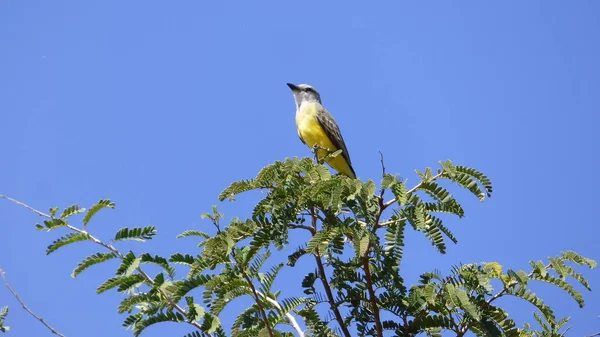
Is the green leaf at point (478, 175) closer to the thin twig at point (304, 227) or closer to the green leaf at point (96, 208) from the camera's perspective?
the thin twig at point (304, 227)

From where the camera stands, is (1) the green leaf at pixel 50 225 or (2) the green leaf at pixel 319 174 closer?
(1) the green leaf at pixel 50 225

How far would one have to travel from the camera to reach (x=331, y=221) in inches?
160

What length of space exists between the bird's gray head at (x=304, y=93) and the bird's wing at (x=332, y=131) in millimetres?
804

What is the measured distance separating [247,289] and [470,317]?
1.21m

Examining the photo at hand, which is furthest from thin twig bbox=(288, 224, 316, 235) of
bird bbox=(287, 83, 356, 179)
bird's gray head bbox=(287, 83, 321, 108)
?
bird's gray head bbox=(287, 83, 321, 108)

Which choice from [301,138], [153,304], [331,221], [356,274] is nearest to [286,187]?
[331,221]

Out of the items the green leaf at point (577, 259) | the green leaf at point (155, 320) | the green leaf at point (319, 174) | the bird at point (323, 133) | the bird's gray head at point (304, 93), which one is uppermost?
the bird's gray head at point (304, 93)

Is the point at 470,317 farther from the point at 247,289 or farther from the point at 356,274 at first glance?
the point at 247,289

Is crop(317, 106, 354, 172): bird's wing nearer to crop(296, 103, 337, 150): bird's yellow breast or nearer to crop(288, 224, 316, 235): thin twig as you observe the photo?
crop(296, 103, 337, 150): bird's yellow breast

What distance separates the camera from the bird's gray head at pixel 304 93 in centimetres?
990

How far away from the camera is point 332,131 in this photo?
8773 mm

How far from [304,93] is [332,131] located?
1.49 meters

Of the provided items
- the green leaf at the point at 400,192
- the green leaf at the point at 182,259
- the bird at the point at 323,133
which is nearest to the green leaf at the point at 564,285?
the green leaf at the point at 400,192

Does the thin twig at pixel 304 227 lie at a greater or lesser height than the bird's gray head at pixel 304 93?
lesser
